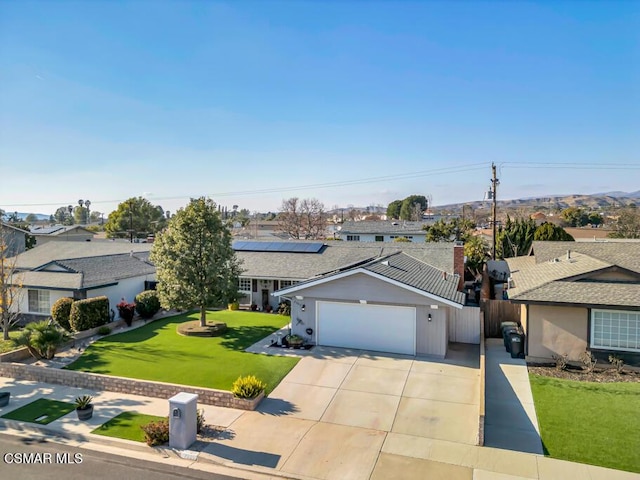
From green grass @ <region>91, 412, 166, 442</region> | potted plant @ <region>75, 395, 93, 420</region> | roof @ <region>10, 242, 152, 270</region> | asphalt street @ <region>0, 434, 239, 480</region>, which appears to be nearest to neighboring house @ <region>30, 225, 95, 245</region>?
roof @ <region>10, 242, 152, 270</region>

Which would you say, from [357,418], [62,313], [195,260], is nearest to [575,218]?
[195,260]

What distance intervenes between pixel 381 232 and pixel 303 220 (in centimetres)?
2294

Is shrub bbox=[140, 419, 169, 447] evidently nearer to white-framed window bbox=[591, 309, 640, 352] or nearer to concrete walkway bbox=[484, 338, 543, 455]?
concrete walkway bbox=[484, 338, 543, 455]

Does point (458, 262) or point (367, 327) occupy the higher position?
point (458, 262)

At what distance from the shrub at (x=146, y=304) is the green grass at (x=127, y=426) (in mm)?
12484

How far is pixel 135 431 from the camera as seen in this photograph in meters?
12.0

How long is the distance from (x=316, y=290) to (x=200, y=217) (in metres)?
7.43

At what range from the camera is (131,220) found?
218ft

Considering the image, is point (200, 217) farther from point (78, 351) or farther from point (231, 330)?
point (78, 351)

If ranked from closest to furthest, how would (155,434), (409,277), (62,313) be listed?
(155,434) → (409,277) → (62,313)

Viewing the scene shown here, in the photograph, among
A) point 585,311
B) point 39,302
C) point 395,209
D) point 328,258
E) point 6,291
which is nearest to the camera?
point 585,311

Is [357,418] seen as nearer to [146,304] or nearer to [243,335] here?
[243,335]

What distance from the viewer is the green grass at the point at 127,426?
466 inches

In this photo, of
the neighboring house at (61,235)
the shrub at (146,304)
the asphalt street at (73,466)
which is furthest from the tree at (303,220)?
the asphalt street at (73,466)
